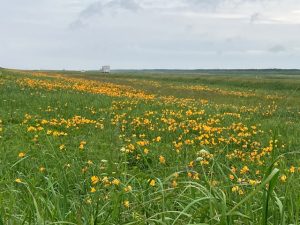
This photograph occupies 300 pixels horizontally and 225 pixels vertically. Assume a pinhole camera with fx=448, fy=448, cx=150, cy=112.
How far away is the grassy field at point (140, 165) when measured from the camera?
3.39 meters

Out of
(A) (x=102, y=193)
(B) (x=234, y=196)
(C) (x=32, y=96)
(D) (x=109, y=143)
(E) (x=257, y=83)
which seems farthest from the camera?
(E) (x=257, y=83)

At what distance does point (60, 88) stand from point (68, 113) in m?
9.56

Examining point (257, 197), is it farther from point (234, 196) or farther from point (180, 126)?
point (180, 126)

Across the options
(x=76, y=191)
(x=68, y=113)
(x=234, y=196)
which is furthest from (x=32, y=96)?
(x=234, y=196)

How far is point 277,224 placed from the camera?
3322mm

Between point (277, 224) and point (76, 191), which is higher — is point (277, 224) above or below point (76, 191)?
above

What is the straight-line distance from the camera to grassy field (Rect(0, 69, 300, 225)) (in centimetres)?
339

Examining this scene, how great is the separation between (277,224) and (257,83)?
48335mm

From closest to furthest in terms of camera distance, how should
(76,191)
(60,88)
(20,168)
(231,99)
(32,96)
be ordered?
1. (76,191)
2. (20,168)
3. (32,96)
4. (60,88)
5. (231,99)

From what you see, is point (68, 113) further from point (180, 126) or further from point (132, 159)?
point (132, 159)

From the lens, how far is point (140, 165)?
8406 millimetres

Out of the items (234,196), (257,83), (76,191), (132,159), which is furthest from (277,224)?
(257,83)

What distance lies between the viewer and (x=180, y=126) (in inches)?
455

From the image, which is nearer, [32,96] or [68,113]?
[68,113]
